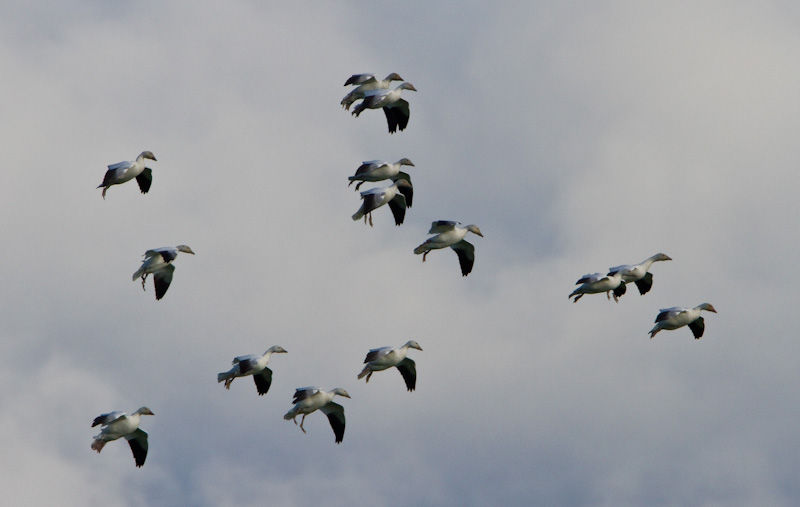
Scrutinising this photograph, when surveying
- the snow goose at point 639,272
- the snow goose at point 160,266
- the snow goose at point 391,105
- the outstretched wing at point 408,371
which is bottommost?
the outstretched wing at point 408,371

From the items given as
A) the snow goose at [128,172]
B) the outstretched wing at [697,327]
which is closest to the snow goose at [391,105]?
the snow goose at [128,172]

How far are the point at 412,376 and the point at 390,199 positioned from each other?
12.9ft

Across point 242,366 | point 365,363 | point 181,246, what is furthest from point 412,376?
point 181,246

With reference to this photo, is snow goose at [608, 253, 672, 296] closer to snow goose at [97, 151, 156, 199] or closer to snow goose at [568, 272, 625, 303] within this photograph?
snow goose at [568, 272, 625, 303]

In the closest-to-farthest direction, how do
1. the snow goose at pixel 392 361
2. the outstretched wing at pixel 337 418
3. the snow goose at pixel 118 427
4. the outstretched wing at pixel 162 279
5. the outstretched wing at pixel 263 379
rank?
the snow goose at pixel 118 427
the snow goose at pixel 392 361
the outstretched wing at pixel 263 379
the outstretched wing at pixel 337 418
the outstretched wing at pixel 162 279

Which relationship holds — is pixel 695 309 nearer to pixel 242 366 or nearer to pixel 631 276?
pixel 631 276

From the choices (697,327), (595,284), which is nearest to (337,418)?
(595,284)

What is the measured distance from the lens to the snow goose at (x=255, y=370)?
2947cm

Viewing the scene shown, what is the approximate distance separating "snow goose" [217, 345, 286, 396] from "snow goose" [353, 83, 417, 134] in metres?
5.59

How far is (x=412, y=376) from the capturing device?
3125cm

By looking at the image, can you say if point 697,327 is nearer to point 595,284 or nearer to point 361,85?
point 595,284

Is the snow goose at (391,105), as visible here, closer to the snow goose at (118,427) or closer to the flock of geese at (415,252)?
the flock of geese at (415,252)

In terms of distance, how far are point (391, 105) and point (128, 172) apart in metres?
6.09

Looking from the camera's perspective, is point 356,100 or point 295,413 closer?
point 295,413
